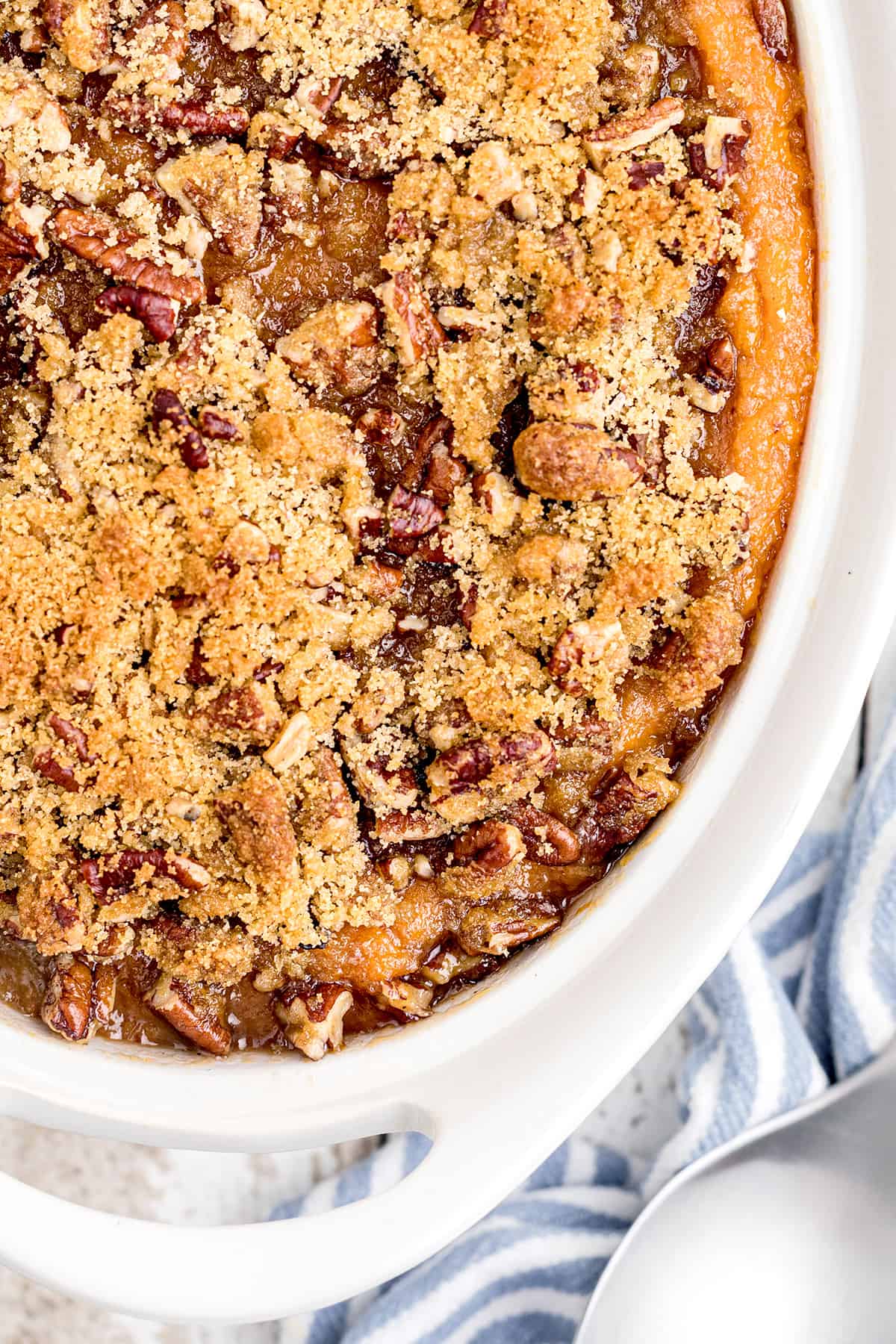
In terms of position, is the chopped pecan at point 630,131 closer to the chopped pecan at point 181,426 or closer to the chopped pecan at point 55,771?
the chopped pecan at point 181,426

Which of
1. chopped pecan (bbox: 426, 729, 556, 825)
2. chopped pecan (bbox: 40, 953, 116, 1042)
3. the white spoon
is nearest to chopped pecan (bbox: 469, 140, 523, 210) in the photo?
chopped pecan (bbox: 426, 729, 556, 825)

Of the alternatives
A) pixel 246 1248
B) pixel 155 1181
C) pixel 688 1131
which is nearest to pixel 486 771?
pixel 246 1248

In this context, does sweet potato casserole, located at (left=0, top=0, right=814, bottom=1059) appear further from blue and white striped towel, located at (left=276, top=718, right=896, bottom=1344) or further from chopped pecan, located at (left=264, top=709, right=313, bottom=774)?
blue and white striped towel, located at (left=276, top=718, right=896, bottom=1344)

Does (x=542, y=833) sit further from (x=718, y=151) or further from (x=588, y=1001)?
(x=718, y=151)

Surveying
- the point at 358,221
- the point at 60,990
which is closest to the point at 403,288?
the point at 358,221

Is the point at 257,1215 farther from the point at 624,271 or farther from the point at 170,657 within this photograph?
the point at 624,271

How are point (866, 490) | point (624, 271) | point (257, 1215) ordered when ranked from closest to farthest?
point (624, 271) < point (866, 490) < point (257, 1215)

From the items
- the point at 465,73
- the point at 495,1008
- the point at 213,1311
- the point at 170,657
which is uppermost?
the point at 465,73
